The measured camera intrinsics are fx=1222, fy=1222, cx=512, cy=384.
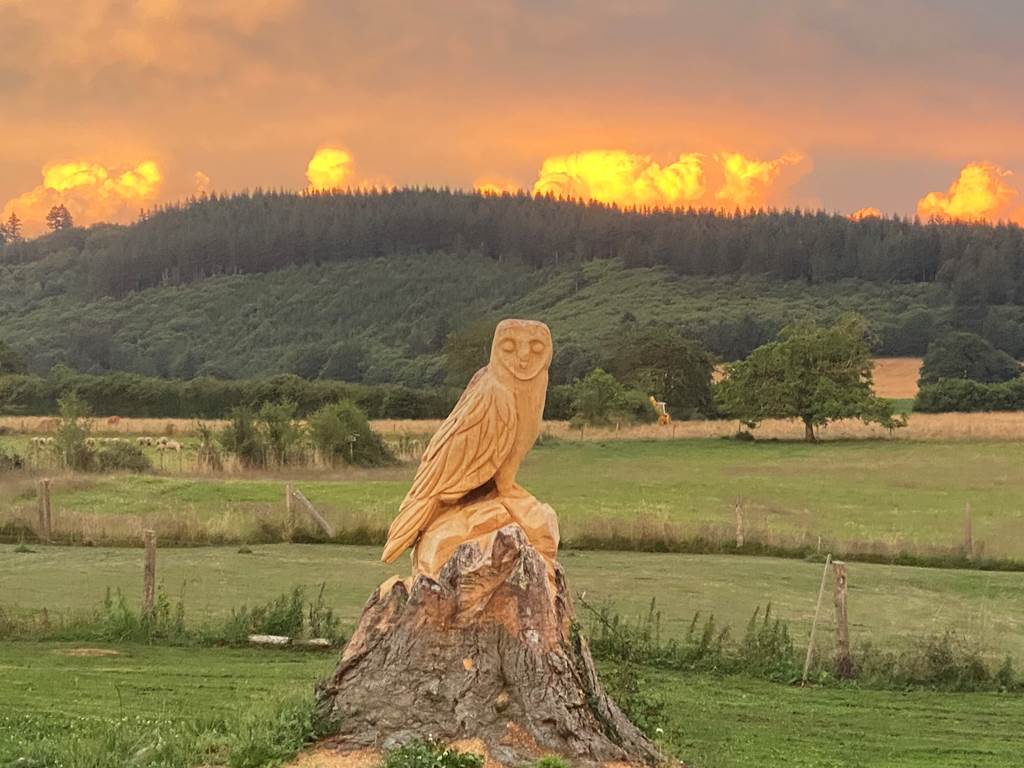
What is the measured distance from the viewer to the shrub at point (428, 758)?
8.75 metres

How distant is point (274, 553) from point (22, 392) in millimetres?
50788

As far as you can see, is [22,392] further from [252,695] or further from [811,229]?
[811,229]

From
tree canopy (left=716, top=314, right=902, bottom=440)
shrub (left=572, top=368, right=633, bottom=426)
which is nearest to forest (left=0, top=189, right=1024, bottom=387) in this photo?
shrub (left=572, top=368, right=633, bottom=426)

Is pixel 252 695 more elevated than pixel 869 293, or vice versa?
pixel 869 293

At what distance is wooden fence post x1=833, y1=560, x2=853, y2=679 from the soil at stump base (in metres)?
6.42

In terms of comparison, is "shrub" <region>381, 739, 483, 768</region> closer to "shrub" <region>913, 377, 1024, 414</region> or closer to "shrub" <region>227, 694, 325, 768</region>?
"shrub" <region>227, 694, 325, 768</region>

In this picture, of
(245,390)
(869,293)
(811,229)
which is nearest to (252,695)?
(245,390)

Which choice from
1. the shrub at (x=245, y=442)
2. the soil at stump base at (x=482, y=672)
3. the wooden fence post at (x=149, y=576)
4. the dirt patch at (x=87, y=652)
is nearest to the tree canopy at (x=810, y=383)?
the shrub at (x=245, y=442)

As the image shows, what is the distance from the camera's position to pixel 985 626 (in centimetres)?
1967

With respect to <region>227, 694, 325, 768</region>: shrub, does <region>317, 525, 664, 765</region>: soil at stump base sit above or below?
above

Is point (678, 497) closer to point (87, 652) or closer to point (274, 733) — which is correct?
point (87, 652)

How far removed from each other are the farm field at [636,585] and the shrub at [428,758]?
9434 mm

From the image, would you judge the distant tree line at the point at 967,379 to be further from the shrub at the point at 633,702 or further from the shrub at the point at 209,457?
the shrub at the point at 633,702

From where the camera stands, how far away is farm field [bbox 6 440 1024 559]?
86.6ft
